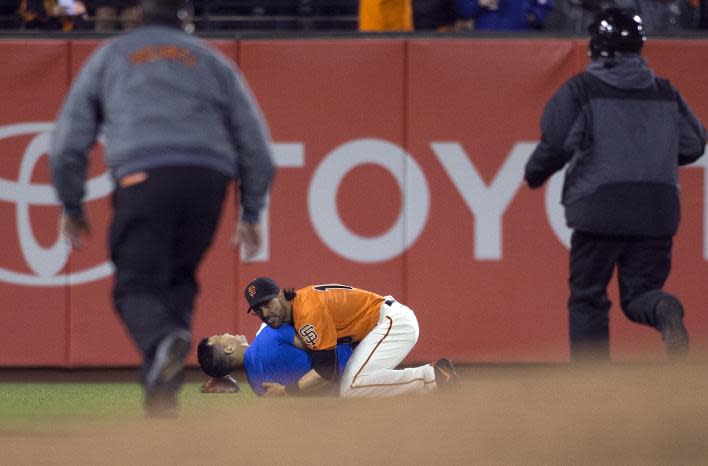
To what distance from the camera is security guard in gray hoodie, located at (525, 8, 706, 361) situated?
24.5 ft

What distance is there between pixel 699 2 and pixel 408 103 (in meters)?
2.55

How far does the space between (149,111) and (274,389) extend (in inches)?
139

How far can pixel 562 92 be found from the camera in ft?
24.7

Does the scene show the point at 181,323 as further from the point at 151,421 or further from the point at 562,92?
the point at 562,92

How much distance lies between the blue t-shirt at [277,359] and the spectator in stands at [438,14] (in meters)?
3.03

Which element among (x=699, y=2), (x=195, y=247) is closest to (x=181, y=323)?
(x=195, y=247)

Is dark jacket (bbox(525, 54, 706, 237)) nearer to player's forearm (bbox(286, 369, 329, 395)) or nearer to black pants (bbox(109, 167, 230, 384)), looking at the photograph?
player's forearm (bbox(286, 369, 329, 395))

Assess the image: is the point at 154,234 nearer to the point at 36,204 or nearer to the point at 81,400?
the point at 81,400

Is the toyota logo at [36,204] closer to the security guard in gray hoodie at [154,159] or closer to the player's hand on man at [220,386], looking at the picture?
the player's hand on man at [220,386]

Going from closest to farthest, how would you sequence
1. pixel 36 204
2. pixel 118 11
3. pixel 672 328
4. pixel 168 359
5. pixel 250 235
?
pixel 168 359, pixel 250 235, pixel 672 328, pixel 36 204, pixel 118 11

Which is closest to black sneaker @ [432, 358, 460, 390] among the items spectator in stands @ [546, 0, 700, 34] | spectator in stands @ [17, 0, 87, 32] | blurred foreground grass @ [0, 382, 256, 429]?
blurred foreground grass @ [0, 382, 256, 429]

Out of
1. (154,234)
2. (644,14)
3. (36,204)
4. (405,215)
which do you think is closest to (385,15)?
(405,215)

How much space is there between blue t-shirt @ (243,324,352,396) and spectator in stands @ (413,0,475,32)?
3.03m

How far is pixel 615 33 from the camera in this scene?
746 centimetres
